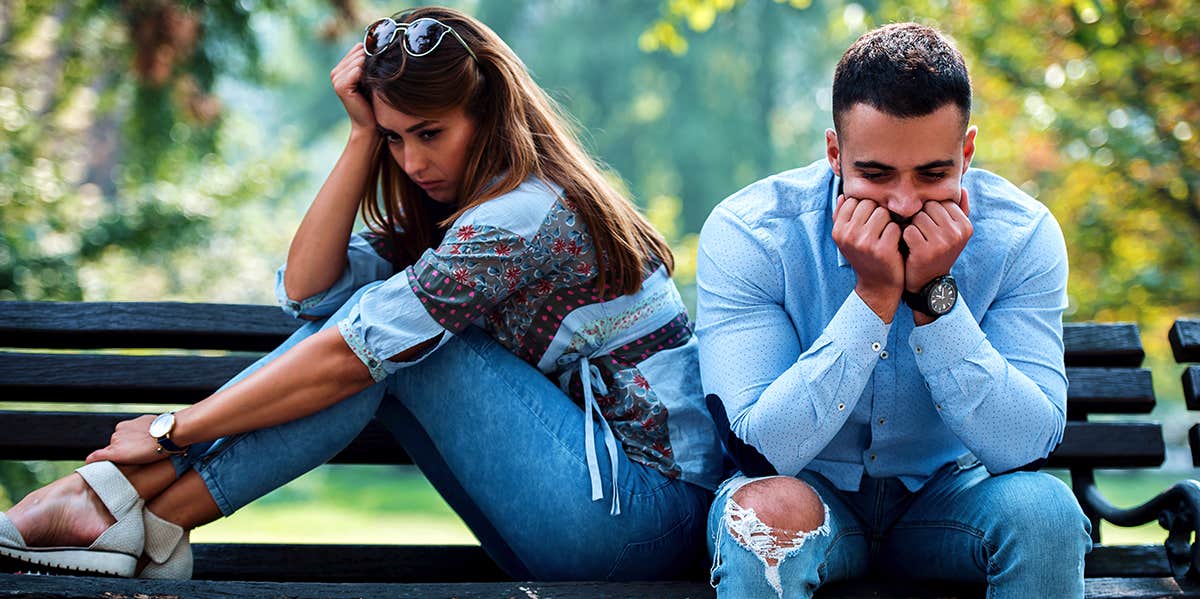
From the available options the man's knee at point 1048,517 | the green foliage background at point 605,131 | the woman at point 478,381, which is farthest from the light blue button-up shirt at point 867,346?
the green foliage background at point 605,131

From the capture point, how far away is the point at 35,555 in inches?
86.2

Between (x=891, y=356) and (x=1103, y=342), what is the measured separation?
1.02 meters

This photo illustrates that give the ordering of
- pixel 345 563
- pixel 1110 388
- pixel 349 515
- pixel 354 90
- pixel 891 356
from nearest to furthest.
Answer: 1. pixel 891 356
2. pixel 354 90
3. pixel 345 563
4. pixel 1110 388
5. pixel 349 515

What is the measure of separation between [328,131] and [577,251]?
70.2 feet

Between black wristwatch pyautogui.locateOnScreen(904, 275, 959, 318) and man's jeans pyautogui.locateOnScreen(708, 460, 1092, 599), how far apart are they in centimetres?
33

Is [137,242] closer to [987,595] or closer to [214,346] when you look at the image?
[214,346]

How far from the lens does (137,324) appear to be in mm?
2805

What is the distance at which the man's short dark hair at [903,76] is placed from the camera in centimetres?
204

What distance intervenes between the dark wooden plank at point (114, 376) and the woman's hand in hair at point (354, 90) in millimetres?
673

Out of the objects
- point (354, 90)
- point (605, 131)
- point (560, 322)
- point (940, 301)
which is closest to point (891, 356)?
point (940, 301)

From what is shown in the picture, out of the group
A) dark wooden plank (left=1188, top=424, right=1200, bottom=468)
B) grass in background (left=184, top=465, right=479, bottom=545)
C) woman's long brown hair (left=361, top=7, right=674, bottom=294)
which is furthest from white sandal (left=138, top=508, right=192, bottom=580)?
grass in background (left=184, top=465, right=479, bottom=545)

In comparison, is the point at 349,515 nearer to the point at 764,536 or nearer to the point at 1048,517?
the point at 764,536

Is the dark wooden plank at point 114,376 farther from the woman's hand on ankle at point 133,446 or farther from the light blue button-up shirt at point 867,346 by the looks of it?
the light blue button-up shirt at point 867,346

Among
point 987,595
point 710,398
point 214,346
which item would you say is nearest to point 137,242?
point 214,346
